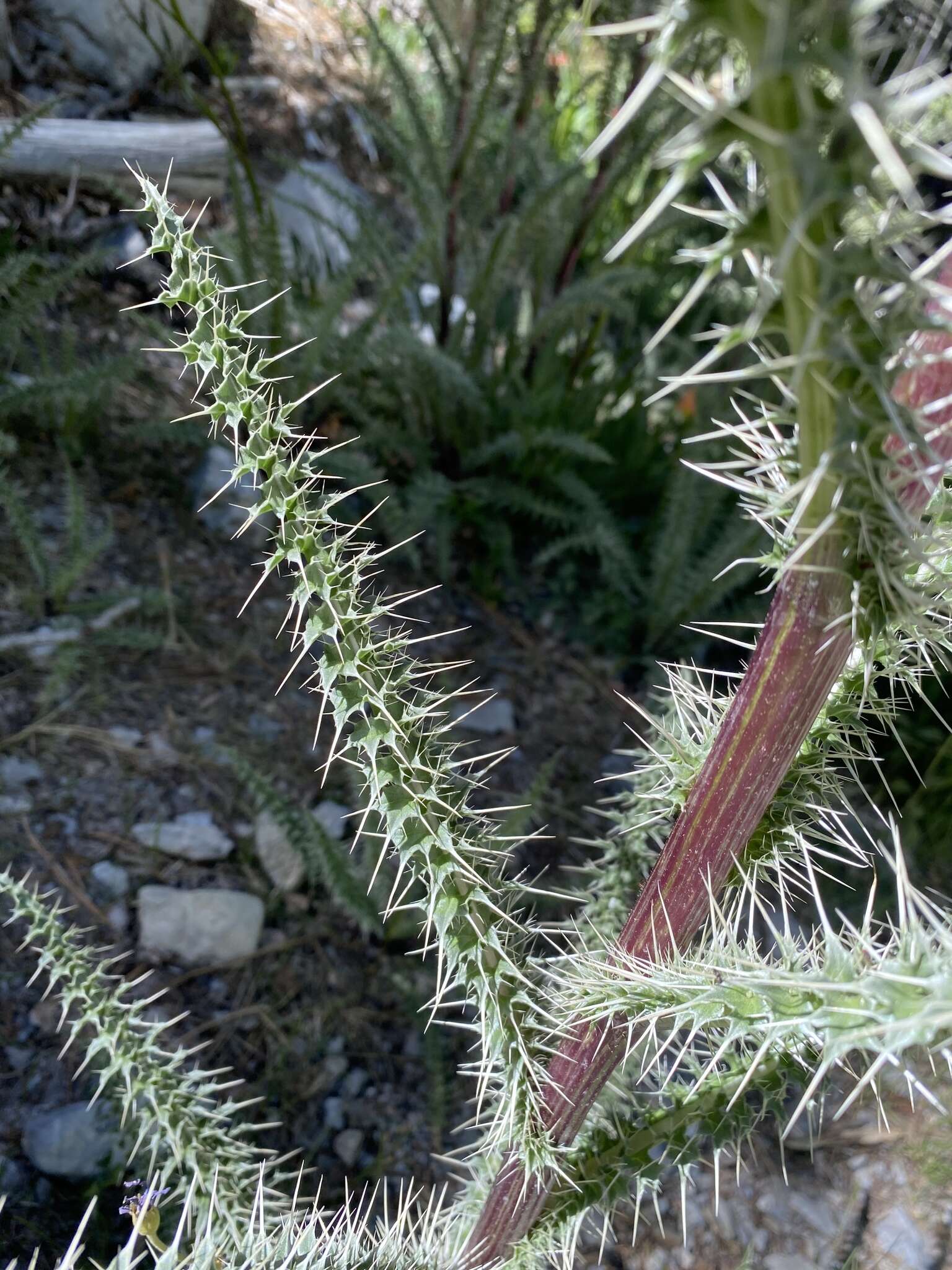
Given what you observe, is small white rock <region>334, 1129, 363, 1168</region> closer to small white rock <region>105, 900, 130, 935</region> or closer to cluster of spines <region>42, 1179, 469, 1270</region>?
cluster of spines <region>42, 1179, 469, 1270</region>

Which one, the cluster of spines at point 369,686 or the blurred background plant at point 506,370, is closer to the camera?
the cluster of spines at point 369,686

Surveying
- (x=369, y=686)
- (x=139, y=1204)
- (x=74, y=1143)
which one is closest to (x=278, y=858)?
(x=74, y=1143)

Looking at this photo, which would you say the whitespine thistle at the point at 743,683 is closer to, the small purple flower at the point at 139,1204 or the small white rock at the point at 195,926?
the small purple flower at the point at 139,1204

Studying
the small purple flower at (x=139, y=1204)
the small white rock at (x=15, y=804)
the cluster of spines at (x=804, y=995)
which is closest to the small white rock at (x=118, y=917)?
the small white rock at (x=15, y=804)

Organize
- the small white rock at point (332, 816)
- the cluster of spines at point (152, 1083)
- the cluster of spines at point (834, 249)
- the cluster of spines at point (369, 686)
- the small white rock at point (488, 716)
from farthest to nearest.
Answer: the small white rock at point (488, 716) < the small white rock at point (332, 816) < the cluster of spines at point (152, 1083) < the cluster of spines at point (369, 686) < the cluster of spines at point (834, 249)

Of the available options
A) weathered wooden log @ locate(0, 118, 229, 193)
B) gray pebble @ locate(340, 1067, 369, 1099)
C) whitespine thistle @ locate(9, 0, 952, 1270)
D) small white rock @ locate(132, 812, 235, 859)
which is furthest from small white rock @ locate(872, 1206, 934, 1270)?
weathered wooden log @ locate(0, 118, 229, 193)

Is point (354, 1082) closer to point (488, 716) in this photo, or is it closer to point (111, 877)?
point (111, 877)
